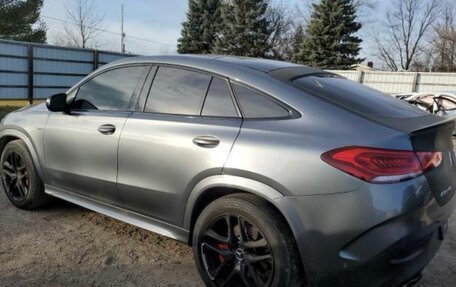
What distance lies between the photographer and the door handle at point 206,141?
9.64 ft

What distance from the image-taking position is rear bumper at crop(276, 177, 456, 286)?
2.42 metres

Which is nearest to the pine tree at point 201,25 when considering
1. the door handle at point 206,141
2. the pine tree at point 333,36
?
the pine tree at point 333,36

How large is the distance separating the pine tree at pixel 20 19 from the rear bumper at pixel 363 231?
3517cm

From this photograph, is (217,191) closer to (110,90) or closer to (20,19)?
(110,90)

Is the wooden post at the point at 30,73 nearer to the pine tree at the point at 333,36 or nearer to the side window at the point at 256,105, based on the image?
the side window at the point at 256,105

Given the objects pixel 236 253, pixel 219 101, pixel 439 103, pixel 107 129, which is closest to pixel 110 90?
pixel 107 129

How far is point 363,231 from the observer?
2430mm

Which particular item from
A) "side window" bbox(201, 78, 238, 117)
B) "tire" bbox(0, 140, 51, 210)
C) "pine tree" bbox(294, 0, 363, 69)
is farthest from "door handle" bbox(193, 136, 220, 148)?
"pine tree" bbox(294, 0, 363, 69)

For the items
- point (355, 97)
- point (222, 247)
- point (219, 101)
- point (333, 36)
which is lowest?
point (222, 247)

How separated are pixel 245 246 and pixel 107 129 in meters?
1.53

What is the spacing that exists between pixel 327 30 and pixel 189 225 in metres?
34.9

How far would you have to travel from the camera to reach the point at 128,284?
3.24 m

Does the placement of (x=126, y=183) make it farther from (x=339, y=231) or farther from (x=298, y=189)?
(x=339, y=231)

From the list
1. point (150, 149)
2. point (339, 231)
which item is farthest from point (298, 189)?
point (150, 149)
